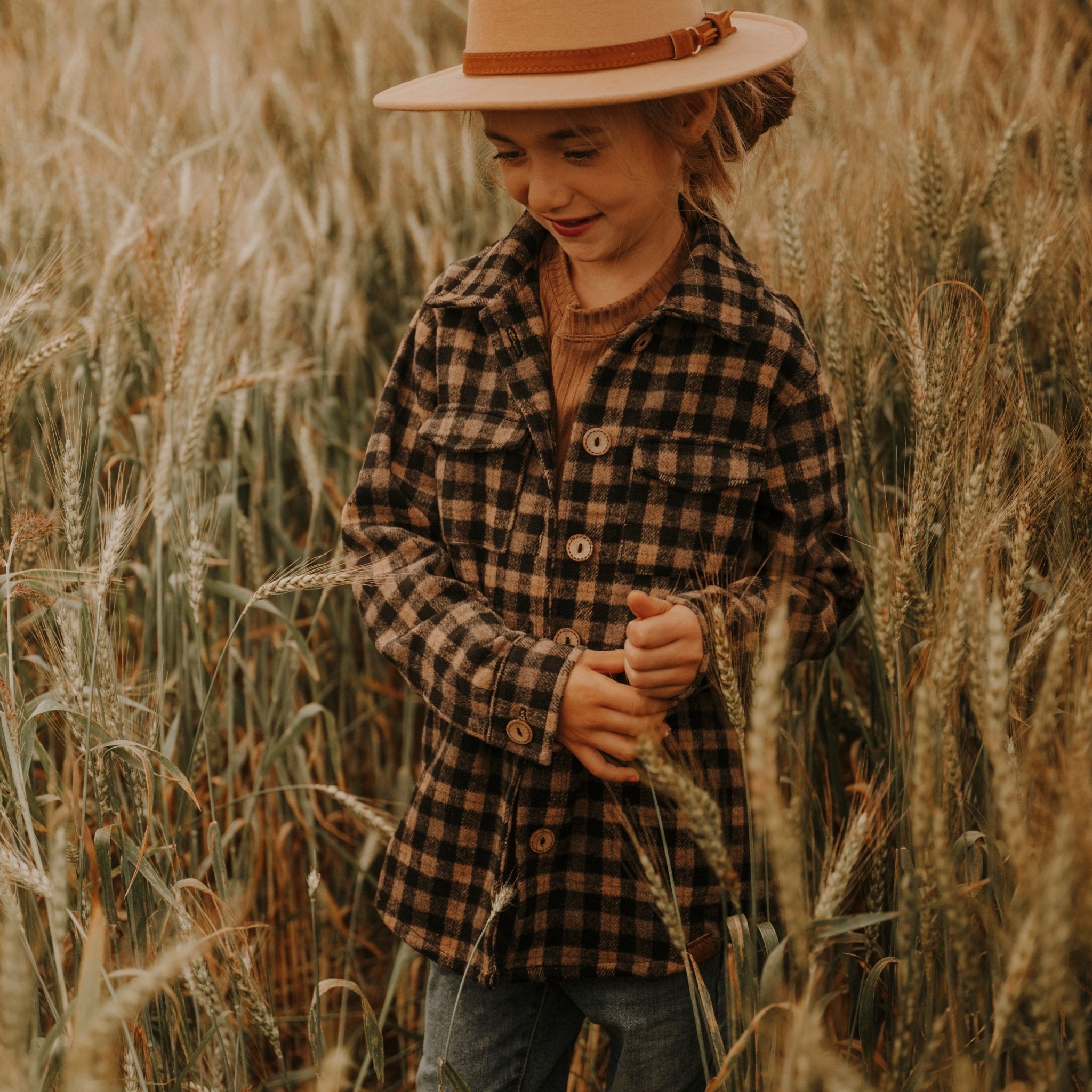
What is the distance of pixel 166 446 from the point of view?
1318 millimetres

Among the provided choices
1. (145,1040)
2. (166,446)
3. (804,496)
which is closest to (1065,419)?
(804,496)

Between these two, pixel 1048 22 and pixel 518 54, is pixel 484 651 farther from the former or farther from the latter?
pixel 1048 22

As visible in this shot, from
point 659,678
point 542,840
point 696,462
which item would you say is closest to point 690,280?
point 696,462

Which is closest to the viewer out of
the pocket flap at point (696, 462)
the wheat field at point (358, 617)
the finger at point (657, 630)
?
the wheat field at point (358, 617)

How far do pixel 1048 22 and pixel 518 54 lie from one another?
237 cm

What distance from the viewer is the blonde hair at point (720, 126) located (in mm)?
1063

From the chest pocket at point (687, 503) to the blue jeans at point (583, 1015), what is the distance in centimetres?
45

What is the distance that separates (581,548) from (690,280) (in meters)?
0.29

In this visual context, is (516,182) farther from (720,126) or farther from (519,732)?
(519,732)

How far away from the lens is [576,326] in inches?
44.5

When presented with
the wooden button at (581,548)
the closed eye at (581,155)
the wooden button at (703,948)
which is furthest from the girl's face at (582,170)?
the wooden button at (703,948)

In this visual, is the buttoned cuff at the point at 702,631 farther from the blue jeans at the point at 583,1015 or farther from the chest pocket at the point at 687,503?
the blue jeans at the point at 583,1015

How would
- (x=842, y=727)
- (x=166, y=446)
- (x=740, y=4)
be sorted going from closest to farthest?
(x=166, y=446) → (x=842, y=727) → (x=740, y=4)

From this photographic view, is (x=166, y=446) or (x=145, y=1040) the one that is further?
(x=166, y=446)
